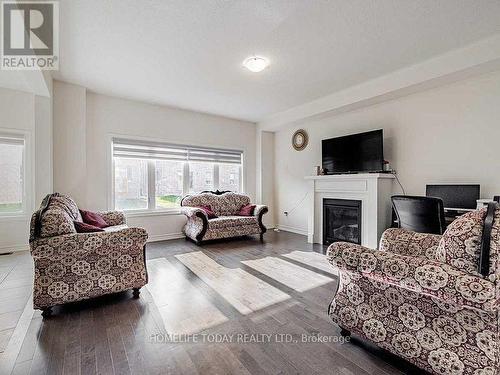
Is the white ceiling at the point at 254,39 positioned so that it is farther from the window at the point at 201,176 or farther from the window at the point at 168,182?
the window at the point at 201,176

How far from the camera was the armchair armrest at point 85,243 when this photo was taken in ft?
6.66

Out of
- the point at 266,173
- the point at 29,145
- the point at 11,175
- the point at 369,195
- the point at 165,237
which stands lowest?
the point at 165,237

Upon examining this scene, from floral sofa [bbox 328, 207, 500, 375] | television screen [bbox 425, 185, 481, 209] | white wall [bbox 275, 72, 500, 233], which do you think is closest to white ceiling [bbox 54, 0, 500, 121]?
white wall [bbox 275, 72, 500, 233]

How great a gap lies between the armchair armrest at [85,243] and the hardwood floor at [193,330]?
0.52m

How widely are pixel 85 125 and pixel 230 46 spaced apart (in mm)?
2892

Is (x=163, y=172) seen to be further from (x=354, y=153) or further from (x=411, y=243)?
(x=411, y=243)

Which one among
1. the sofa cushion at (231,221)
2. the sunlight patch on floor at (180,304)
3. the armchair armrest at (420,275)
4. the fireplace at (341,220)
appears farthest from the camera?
the sofa cushion at (231,221)

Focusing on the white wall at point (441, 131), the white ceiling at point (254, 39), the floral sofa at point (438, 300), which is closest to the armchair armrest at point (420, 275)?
the floral sofa at point (438, 300)

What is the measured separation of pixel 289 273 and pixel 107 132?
3.91 m

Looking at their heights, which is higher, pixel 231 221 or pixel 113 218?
pixel 113 218

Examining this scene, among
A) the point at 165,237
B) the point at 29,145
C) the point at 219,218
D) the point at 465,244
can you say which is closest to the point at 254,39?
the point at 465,244

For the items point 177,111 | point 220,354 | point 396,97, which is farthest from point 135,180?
point 396,97

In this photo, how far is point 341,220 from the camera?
14.5 feet

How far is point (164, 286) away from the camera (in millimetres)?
2674
